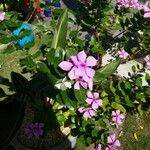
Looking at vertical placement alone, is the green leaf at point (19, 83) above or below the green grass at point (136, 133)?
above

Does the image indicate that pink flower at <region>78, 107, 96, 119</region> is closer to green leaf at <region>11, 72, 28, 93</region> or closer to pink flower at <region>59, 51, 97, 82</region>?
green leaf at <region>11, 72, 28, 93</region>

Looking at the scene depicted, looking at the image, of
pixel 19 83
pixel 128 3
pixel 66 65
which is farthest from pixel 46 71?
pixel 128 3

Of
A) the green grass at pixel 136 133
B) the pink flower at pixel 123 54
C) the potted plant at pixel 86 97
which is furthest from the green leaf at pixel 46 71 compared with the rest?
the green grass at pixel 136 133

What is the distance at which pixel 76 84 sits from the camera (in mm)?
1913

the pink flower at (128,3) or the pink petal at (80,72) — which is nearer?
the pink petal at (80,72)

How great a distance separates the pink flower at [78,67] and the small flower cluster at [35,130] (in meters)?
1.25

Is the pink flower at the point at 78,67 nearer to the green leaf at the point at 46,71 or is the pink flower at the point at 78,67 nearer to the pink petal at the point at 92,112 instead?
the green leaf at the point at 46,71

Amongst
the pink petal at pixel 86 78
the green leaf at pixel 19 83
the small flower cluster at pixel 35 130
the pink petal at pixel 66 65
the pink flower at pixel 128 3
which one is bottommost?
the small flower cluster at pixel 35 130

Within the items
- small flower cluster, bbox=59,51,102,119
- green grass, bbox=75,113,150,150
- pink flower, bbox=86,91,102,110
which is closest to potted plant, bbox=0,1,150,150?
pink flower, bbox=86,91,102,110

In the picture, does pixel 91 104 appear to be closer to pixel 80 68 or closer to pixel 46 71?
pixel 46 71

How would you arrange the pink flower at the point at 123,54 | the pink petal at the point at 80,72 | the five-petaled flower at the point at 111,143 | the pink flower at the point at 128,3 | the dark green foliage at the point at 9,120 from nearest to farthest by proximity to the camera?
1. the pink petal at the point at 80,72
2. the dark green foliage at the point at 9,120
3. the five-petaled flower at the point at 111,143
4. the pink flower at the point at 128,3
5. the pink flower at the point at 123,54

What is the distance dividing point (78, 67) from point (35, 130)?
53.0 inches

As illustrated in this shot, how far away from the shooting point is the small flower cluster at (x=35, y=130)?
2.99m

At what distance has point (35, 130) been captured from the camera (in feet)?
9.86
